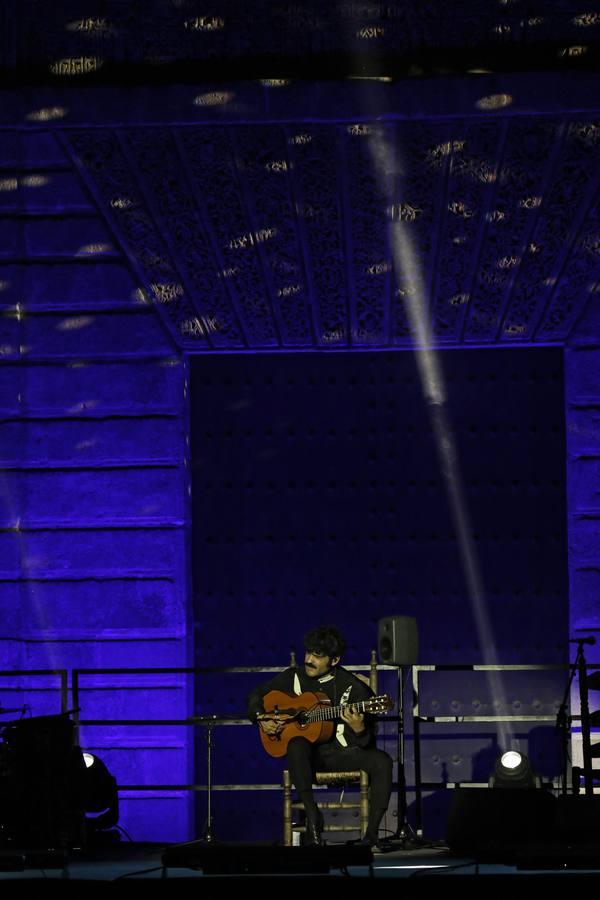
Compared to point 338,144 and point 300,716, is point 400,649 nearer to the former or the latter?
point 300,716

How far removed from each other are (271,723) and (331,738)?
27 cm

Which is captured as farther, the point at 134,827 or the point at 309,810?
the point at 134,827

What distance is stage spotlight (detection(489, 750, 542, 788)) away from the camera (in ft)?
21.5

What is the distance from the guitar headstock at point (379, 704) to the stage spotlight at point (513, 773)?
0.97 meters

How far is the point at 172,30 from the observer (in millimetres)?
7555

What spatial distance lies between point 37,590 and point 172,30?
→ 10.5ft

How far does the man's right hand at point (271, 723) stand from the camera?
616cm

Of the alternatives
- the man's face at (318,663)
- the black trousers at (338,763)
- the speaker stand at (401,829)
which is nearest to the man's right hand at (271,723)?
the black trousers at (338,763)

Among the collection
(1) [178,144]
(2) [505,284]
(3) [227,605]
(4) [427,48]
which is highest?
(4) [427,48]

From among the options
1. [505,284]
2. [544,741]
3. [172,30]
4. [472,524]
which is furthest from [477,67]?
[544,741]

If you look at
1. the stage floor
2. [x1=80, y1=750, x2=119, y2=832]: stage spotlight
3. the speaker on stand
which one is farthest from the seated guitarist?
[x1=80, y1=750, x2=119, y2=832]: stage spotlight

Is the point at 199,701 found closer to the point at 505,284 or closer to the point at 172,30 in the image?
the point at 505,284

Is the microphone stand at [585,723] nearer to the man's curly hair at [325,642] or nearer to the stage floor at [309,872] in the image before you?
the stage floor at [309,872]

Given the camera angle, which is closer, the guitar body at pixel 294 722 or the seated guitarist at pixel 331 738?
the seated guitarist at pixel 331 738
